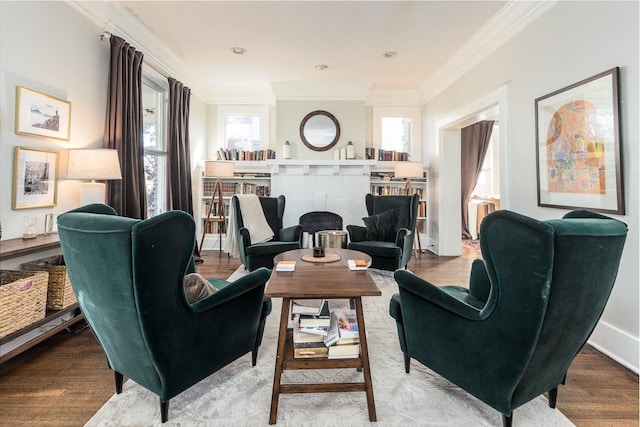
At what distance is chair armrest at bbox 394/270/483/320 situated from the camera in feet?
4.19

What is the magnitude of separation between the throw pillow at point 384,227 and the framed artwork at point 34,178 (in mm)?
3218

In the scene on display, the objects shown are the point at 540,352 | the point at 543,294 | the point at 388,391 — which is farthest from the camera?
the point at 388,391

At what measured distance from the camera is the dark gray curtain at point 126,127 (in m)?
2.78

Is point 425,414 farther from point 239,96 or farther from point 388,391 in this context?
point 239,96

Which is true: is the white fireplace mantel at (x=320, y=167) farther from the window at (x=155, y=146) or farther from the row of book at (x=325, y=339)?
the row of book at (x=325, y=339)

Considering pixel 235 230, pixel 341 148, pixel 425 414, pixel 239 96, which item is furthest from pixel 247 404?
pixel 239 96

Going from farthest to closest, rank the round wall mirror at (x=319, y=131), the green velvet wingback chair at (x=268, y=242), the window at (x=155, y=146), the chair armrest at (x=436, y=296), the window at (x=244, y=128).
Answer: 1. the window at (x=244, y=128)
2. the round wall mirror at (x=319, y=131)
3. the window at (x=155, y=146)
4. the green velvet wingback chair at (x=268, y=242)
5. the chair armrest at (x=436, y=296)

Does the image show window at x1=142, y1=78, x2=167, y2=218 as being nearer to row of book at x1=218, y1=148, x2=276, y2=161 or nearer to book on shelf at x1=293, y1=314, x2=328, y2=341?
row of book at x1=218, y1=148, x2=276, y2=161

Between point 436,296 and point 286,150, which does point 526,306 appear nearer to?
point 436,296

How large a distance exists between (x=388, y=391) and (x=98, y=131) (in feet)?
10.6

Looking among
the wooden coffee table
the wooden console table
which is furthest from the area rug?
the wooden console table

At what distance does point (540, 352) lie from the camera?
1.15 m

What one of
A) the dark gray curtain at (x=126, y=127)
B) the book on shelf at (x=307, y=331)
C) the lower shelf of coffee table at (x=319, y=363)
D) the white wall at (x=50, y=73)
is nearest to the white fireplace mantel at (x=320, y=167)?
the dark gray curtain at (x=126, y=127)

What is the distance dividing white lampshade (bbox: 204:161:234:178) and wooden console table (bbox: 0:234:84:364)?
8.05 ft
